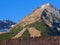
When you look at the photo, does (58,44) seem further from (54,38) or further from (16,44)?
(16,44)

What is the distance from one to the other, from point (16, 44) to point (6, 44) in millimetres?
842

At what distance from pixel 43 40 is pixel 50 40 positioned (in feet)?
2.00

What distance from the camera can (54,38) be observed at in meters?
27.3

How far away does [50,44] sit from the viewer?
25.2 metres

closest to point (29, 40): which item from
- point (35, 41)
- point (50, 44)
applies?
point (35, 41)

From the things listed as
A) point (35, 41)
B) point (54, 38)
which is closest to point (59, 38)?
point (54, 38)

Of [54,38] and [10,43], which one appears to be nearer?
[10,43]

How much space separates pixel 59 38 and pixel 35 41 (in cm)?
224

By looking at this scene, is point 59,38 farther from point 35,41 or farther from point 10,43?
point 10,43

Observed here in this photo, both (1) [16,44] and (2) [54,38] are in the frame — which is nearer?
(1) [16,44]

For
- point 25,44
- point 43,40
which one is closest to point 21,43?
point 25,44

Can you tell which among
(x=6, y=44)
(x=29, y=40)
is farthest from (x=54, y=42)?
(x=6, y=44)

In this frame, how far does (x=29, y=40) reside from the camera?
88.1 feet

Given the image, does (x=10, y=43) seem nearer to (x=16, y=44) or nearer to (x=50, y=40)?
(x=16, y=44)
